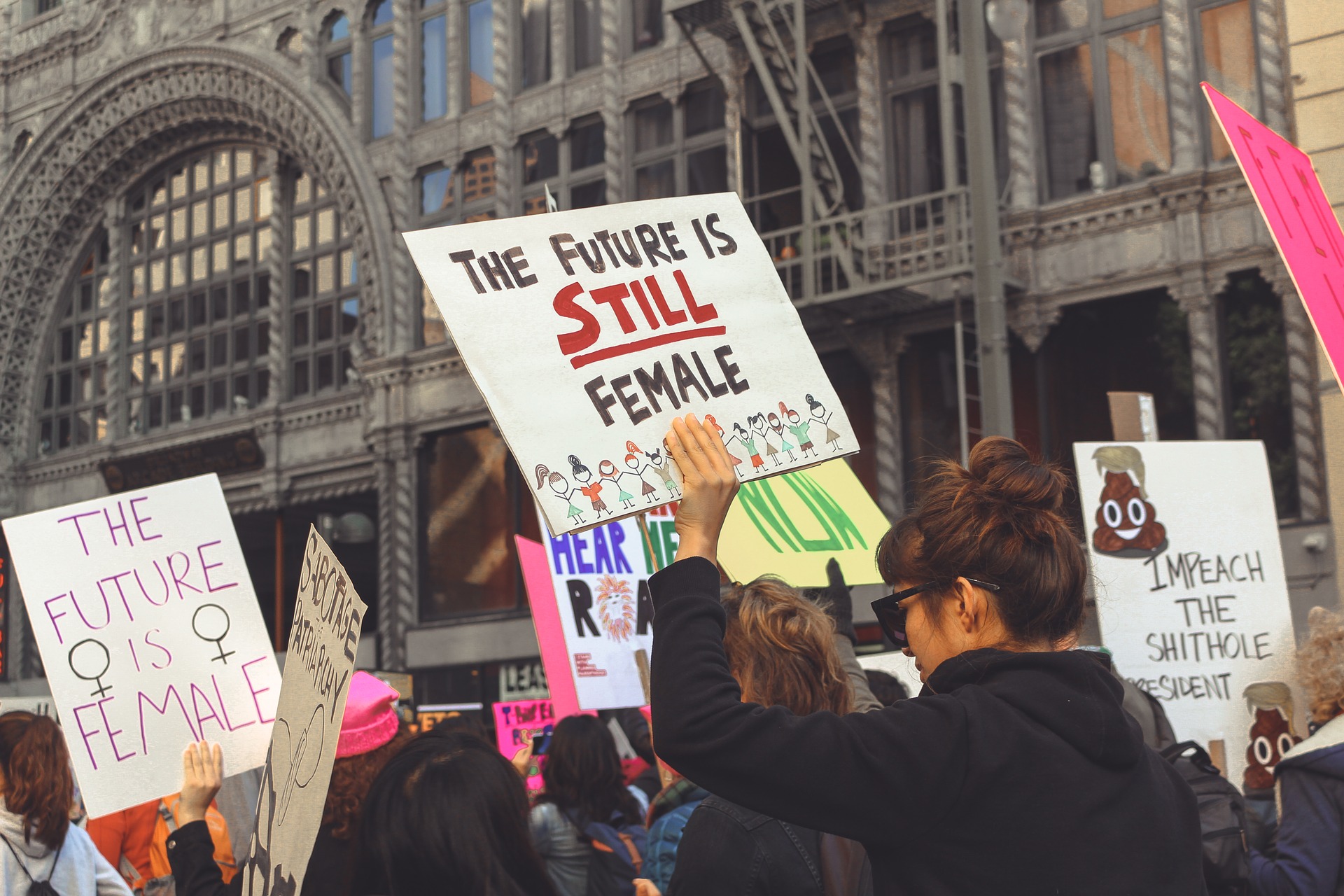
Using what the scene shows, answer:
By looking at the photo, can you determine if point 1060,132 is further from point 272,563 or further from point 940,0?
point 272,563

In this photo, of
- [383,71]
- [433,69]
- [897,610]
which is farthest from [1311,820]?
[383,71]

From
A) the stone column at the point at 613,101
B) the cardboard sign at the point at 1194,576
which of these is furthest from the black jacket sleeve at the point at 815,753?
the stone column at the point at 613,101

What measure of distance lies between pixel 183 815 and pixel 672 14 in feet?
52.3

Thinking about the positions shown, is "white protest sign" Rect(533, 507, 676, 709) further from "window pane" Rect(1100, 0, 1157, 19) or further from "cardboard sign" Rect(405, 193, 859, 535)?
"window pane" Rect(1100, 0, 1157, 19)

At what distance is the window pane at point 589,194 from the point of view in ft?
67.1

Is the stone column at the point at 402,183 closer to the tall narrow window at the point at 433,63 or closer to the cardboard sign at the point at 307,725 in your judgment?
the tall narrow window at the point at 433,63

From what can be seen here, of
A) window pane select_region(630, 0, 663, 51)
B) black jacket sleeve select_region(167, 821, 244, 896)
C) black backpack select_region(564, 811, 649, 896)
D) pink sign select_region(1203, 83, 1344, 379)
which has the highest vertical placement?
window pane select_region(630, 0, 663, 51)

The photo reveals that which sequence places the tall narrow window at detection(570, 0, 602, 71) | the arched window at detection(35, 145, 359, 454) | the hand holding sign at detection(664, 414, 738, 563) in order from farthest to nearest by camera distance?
the arched window at detection(35, 145, 359, 454)
the tall narrow window at detection(570, 0, 602, 71)
the hand holding sign at detection(664, 414, 738, 563)

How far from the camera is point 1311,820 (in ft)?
12.2

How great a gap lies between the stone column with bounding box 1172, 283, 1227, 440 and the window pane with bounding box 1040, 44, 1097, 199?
1.88m

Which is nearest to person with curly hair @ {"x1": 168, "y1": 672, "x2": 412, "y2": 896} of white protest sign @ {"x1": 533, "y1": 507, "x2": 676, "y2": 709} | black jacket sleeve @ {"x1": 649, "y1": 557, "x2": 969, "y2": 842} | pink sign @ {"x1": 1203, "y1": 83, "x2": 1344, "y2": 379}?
black jacket sleeve @ {"x1": 649, "y1": 557, "x2": 969, "y2": 842}

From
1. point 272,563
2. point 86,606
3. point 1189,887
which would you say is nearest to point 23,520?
point 86,606

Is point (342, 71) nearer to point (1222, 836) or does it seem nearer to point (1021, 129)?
point (1021, 129)

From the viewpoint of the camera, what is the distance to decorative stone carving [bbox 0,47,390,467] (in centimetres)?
2327
